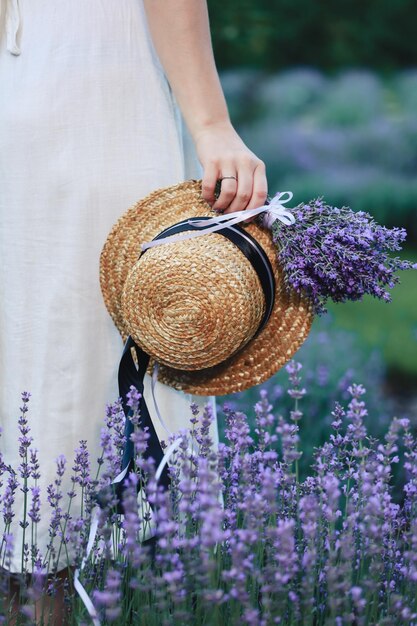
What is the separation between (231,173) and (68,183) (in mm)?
337

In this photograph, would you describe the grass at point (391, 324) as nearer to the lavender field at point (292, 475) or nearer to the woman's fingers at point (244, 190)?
the lavender field at point (292, 475)

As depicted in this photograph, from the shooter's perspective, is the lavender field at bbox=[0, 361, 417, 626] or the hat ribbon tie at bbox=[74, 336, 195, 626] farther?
the hat ribbon tie at bbox=[74, 336, 195, 626]

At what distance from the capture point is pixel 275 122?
17.9 ft

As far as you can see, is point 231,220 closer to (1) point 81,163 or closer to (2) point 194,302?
(2) point 194,302

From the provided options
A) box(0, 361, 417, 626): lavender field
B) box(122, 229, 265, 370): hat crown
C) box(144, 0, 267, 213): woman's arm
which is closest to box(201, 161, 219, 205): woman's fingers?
box(144, 0, 267, 213): woman's arm

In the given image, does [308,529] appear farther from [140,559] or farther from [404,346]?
[404,346]

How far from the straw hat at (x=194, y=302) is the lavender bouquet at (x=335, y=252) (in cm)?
6

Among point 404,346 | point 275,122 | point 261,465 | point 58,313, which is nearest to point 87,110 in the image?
point 58,313

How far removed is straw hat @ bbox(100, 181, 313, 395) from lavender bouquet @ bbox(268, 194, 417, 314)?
6 centimetres

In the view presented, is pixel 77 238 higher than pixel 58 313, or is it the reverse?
pixel 77 238

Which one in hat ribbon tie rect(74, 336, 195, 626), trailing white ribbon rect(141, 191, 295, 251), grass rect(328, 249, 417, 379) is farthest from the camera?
grass rect(328, 249, 417, 379)

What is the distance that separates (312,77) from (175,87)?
12.2 ft

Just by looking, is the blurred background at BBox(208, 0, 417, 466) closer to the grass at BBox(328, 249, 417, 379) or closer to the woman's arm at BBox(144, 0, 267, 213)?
the grass at BBox(328, 249, 417, 379)

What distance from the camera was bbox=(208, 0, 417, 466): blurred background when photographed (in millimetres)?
5270
